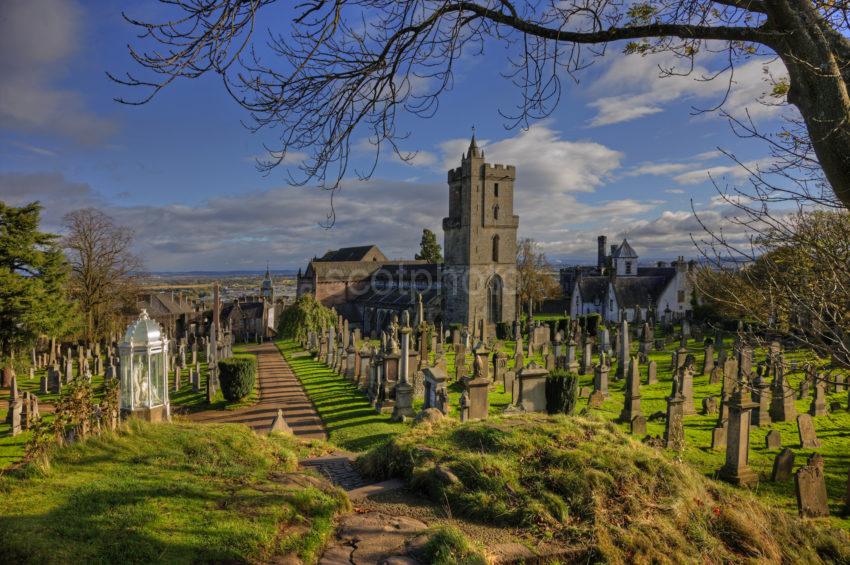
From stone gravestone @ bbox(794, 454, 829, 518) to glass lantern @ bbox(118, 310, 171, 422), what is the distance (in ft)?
36.8

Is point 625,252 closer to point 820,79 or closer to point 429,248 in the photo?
point 429,248

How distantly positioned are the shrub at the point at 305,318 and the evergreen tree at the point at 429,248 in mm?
30745

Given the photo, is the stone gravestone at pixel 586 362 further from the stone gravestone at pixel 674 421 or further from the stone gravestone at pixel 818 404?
the stone gravestone at pixel 674 421

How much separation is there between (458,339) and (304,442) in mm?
18067

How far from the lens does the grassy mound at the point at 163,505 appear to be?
4.42 meters


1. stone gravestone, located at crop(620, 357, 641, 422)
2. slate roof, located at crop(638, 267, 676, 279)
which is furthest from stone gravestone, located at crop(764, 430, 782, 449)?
slate roof, located at crop(638, 267, 676, 279)

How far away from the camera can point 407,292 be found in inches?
1727

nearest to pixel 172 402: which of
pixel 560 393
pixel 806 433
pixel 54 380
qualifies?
pixel 54 380

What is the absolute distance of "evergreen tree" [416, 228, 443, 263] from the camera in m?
63.5

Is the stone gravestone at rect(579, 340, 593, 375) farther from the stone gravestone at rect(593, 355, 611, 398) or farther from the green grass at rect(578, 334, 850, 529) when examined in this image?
the stone gravestone at rect(593, 355, 611, 398)

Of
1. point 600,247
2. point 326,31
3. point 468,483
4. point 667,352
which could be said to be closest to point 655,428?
point 468,483

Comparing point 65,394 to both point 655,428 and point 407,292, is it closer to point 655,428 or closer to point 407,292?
point 655,428

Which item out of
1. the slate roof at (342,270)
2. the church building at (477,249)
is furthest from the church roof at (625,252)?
the slate roof at (342,270)

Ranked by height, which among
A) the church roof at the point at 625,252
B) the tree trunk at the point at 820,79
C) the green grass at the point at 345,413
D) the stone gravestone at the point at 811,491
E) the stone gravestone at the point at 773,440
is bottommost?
the green grass at the point at 345,413
